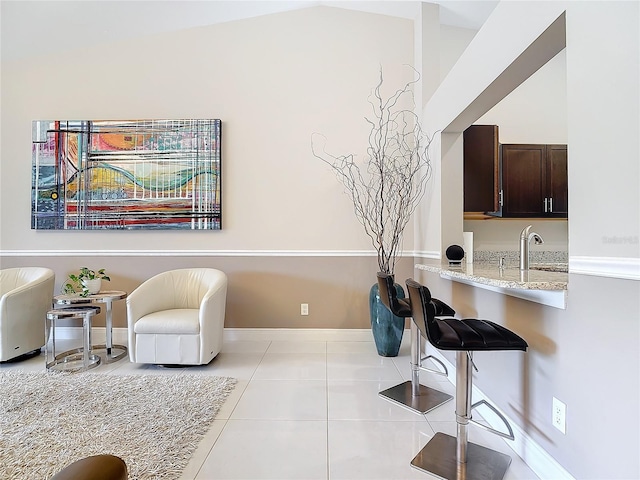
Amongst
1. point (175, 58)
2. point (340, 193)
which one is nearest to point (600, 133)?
point (340, 193)

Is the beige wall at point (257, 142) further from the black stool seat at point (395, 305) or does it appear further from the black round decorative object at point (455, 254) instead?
the black stool seat at point (395, 305)

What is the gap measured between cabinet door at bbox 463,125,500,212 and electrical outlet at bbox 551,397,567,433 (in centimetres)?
194

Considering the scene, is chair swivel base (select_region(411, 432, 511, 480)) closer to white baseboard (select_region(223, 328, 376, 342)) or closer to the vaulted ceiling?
white baseboard (select_region(223, 328, 376, 342))

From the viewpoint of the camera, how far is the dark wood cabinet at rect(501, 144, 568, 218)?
125 inches

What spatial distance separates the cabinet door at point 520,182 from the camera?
10.4ft

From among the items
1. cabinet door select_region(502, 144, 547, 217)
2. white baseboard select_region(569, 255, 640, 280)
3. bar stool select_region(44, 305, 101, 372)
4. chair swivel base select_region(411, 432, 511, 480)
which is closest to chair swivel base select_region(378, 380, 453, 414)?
chair swivel base select_region(411, 432, 511, 480)

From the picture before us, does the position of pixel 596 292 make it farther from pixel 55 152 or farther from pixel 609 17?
pixel 55 152

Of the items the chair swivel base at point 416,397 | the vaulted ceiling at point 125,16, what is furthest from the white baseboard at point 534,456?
the vaulted ceiling at point 125,16

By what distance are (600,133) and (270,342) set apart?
3091mm

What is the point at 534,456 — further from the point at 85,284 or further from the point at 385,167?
the point at 85,284

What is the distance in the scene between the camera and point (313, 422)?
1926 mm

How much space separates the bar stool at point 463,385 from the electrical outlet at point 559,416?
19 cm

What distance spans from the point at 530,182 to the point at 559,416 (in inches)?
97.2

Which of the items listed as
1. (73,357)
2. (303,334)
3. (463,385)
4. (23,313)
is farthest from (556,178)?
(23,313)
